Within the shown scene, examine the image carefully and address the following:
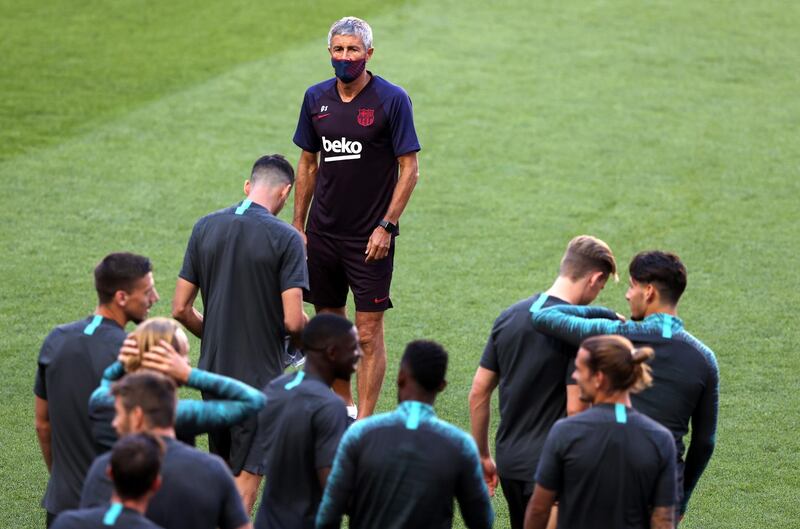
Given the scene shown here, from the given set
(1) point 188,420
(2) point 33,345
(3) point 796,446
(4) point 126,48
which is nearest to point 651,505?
(1) point 188,420

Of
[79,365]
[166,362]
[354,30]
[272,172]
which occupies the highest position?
[354,30]

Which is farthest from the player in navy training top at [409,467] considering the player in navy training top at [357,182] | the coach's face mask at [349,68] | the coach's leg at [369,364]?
the coach's face mask at [349,68]

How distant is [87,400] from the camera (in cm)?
457

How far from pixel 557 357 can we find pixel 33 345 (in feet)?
15.0

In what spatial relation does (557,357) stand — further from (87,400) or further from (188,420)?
(87,400)

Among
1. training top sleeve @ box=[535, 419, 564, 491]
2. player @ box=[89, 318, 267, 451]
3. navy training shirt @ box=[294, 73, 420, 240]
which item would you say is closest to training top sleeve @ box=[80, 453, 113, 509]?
player @ box=[89, 318, 267, 451]

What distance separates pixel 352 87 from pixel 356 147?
0.34 m

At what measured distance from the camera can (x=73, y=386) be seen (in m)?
4.56

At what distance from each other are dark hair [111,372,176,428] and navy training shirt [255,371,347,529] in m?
0.56

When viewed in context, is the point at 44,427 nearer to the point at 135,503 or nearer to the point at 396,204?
the point at 135,503

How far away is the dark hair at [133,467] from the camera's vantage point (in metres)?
3.50

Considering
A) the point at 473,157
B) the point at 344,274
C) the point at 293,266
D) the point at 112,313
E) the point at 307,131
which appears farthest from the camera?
the point at 473,157

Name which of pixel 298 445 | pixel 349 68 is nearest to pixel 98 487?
pixel 298 445

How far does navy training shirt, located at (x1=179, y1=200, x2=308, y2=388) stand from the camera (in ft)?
18.3
